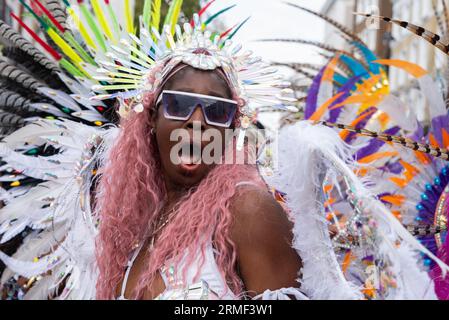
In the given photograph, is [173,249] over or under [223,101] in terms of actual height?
under

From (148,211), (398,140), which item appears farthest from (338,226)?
(148,211)

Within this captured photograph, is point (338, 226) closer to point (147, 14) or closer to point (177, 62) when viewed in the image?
point (177, 62)

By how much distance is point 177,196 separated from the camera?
206 cm

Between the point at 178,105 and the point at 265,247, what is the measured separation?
1.81 ft

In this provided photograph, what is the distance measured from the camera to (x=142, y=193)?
2.19 meters

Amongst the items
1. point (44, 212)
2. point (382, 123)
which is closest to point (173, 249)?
point (44, 212)

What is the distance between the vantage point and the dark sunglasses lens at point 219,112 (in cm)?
195

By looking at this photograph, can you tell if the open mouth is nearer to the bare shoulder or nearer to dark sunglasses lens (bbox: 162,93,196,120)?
dark sunglasses lens (bbox: 162,93,196,120)

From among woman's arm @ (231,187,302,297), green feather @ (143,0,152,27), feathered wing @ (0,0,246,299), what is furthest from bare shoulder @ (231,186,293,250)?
green feather @ (143,0,152,27)

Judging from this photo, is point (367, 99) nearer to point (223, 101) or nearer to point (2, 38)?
point (223, 101)

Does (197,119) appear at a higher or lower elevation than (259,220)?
higher

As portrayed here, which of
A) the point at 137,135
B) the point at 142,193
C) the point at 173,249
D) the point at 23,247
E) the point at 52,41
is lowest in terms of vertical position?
the point at 23,247

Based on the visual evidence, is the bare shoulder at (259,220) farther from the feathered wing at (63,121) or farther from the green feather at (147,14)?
the green feather at (147,14)
